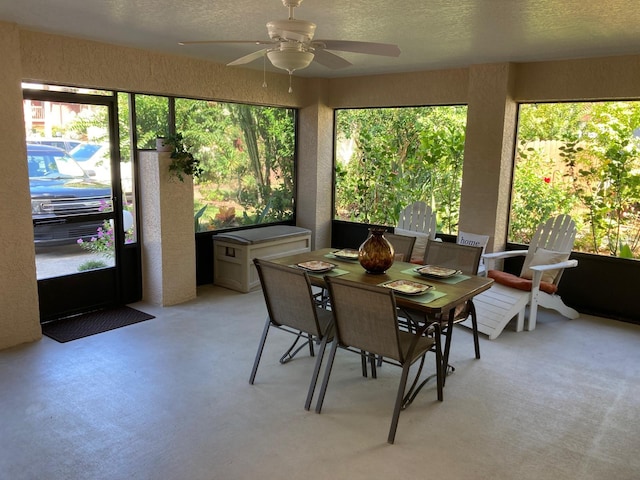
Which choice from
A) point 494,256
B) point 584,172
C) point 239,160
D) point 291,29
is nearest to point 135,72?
point 239,160

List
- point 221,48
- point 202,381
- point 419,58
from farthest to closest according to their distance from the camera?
point 419,58
point 221,48
point 202,381

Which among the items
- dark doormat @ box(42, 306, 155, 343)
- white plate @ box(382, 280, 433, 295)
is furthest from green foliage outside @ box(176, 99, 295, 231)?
white plate @ box(382, 280, 433, 295)

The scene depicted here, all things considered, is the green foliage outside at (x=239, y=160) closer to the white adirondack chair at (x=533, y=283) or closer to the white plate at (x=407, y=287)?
the white adirondack chair at (x=533, y=283)

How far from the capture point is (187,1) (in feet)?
10.3

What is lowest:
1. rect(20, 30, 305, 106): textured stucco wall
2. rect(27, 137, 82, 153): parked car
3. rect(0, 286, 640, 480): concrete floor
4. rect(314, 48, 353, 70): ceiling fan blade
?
rect(0, 286, 640, 480): concrete floor

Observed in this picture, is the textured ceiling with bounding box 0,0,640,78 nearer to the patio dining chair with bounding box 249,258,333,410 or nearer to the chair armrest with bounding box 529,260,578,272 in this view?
the patio dining chair with bounding box 249,258,333,410

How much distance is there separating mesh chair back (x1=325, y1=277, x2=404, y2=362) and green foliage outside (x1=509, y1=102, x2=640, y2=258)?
3.19 meters

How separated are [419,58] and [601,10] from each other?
2.08m

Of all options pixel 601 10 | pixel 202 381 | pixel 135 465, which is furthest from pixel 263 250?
pixel 601 10

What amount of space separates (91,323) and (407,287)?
294 cm

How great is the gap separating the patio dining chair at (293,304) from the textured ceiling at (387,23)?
5.31 feet

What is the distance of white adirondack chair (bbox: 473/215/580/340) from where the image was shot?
4570mm

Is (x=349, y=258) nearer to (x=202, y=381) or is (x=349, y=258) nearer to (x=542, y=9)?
(x=202, y=381)

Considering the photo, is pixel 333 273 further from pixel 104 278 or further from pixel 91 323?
pixel 104 278
